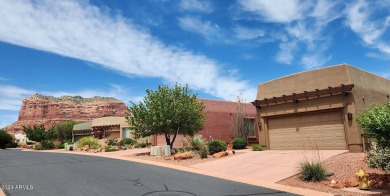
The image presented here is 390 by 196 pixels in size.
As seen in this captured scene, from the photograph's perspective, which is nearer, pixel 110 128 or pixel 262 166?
pixel 262 166

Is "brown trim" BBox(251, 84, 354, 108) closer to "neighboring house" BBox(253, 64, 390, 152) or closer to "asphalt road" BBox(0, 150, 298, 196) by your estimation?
"neighboring house" BBox(253, 64, 390, 152)

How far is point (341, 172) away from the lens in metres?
13.0

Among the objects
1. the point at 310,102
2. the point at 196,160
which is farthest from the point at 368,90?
the point at 196,160

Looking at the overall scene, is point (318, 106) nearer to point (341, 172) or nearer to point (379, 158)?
point (379, 158)

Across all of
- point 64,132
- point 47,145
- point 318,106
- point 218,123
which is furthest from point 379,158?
point 64,132

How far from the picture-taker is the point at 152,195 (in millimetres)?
9344

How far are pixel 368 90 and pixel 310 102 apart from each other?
380 cm

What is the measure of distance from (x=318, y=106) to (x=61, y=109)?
119777 mm

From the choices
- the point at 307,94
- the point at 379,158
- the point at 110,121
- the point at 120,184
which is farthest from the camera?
the point at 110,121

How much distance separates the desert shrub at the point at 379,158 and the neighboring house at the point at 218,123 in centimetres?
1641

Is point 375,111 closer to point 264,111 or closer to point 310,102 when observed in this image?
point 310,102

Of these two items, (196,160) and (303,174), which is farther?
(196,160)

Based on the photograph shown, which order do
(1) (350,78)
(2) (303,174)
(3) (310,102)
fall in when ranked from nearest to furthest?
(2) (303,174) → (1) (350,78) → (3) (310,102)

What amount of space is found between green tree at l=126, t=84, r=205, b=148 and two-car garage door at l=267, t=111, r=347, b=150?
19.9 feet
